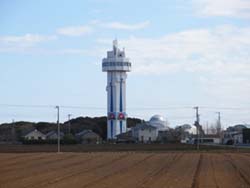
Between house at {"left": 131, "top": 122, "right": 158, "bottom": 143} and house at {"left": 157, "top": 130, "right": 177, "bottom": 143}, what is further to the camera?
house at {"left": 131, "top": 122, "right": 158, "bottom": 143}

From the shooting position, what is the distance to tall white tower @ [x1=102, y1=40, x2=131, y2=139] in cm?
18350

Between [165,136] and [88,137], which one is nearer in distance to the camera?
[88,137]

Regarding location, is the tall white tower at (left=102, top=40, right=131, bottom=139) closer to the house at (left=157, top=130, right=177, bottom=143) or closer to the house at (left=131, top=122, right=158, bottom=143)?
the house at (left=131, top=122, right=158, bottom=143)

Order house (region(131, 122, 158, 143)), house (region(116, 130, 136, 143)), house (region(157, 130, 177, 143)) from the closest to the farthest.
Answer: house (region(116, 130, 136, 143)) → house (region(157, 130, 177, 143)) → house (region(131, 122, 158, 143))

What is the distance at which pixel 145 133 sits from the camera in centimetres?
18225

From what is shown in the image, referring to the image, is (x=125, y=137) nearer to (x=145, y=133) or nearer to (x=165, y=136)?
(x=145, y=133)

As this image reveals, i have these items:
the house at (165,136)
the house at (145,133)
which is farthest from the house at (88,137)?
the house at (165,136)

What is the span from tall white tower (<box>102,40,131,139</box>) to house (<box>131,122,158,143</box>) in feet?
17.7

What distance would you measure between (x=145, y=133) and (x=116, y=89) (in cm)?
1467

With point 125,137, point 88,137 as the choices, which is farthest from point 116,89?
point 88,137

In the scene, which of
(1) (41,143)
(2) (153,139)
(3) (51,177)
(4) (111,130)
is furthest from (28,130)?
(3) (51,177)

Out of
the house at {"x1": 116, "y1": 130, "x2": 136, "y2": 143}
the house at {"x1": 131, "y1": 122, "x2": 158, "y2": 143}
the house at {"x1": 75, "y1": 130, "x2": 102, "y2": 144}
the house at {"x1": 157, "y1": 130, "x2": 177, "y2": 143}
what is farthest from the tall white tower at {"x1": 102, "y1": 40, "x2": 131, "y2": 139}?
the house at {"x1": 157, "y1": 130, "x2": 177, "y2": 143}

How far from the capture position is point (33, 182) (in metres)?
33.6

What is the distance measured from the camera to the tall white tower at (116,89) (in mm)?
183500
